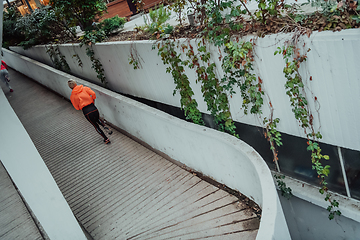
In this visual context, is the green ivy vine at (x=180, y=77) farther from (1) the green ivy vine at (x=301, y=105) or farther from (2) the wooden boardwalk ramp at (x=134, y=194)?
(1) the green ivy vine at (x=301, y=105)

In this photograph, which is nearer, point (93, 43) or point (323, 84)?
point (323, 84)

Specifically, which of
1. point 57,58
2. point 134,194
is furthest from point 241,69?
point 57,58

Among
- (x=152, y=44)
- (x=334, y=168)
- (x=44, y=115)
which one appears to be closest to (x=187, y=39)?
(x=152, y=44)

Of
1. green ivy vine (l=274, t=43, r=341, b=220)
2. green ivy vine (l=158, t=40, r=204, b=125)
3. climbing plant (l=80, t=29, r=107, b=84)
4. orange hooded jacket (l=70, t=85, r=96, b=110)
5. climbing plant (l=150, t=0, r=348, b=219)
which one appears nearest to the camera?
green ivy vine (l=274, t=43, r=341, b=220)

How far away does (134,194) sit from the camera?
230 inches

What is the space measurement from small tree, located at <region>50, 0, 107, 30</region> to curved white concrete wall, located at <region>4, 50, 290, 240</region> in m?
3.27

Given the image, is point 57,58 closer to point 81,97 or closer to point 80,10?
point 80,10

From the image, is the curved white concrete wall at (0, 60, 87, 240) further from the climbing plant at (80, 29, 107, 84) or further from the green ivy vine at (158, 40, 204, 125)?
the climbing plant at (80, 29, 107, 84)

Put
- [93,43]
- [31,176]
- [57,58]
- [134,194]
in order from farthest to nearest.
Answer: [57,58]
[93,43]
[134,194]
[31,176]

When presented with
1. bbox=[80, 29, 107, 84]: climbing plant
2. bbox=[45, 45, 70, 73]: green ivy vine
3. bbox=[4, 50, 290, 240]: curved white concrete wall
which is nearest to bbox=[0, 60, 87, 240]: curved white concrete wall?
bbox=[4, 50, 290, 240]: curved white concrete wall

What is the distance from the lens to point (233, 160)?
492 centimetres

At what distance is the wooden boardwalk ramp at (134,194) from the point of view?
477 centimetres

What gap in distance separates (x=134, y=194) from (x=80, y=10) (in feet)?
24.2

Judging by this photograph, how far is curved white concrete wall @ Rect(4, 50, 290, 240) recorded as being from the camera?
12.7ft
